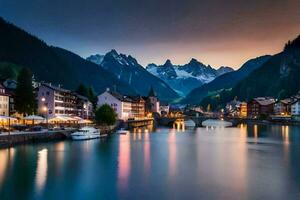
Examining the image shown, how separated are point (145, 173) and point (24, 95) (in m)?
48.1

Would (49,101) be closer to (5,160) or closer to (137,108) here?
(5,160)

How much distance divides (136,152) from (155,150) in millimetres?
4723

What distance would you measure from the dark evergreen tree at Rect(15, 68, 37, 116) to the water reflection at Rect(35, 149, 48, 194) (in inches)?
1095

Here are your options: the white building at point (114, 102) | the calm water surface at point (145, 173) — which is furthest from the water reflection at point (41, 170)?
the white building at point (114, 102)

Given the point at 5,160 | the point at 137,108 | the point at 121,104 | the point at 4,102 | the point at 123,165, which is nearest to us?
the point at 5,160

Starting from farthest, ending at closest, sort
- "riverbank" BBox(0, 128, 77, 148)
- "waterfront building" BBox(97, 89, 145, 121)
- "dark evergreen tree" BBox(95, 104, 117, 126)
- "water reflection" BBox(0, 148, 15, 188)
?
"waterfront building" BBox(97, 89, 145, 121)
"dark evergreen tree" BBox(95, 104, 117, 126)
"riverbank" BBox(0, 128, 77, 148)
"water reflection" BBox(0, 148, 15, 188)

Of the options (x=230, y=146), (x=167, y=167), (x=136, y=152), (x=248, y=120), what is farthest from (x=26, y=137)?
(x=248, y=120)

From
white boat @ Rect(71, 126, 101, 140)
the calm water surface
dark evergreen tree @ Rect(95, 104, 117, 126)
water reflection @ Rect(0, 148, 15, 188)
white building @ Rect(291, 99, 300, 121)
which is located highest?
white building @ Rect(291, 99, 300, 121)

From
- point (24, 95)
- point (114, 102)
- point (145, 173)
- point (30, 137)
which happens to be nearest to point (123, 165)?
point (145, 173)

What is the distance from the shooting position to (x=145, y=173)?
46188 mm

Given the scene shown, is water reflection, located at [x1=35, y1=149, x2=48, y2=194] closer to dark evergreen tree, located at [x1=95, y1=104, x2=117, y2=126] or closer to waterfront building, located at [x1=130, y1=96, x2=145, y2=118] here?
dark evergreen tree, located at [x1=95, y1=104, x2=117, y2=126]

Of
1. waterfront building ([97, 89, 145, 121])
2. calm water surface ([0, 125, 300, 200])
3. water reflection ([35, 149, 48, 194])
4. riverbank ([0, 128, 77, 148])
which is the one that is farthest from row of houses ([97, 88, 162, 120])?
water reflection ([35, 149, 48, 194])

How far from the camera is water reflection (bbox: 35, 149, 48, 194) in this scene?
128 ft

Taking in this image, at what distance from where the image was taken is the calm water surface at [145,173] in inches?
1444
